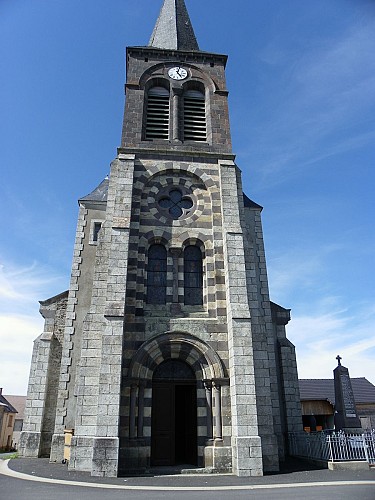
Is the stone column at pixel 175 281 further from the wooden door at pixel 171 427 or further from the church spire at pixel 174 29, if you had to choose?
the church spire at pixel 174 29

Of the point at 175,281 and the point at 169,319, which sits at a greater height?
the point at 175,281

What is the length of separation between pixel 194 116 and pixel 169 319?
939 centimetres

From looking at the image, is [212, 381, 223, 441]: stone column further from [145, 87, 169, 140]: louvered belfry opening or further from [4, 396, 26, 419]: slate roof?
A: [4, 396, 26, 419]: slate roof

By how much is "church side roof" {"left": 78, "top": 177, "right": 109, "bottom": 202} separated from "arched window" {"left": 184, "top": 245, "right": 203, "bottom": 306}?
7.87 meters

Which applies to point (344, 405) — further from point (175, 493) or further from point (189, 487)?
point (175, 493)

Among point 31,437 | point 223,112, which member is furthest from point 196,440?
point 223,112

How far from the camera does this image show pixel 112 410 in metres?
10.7

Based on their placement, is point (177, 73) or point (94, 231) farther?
point (94, 231)

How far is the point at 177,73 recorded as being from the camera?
57.9 feet

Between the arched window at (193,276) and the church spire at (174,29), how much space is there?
1115 centimetres

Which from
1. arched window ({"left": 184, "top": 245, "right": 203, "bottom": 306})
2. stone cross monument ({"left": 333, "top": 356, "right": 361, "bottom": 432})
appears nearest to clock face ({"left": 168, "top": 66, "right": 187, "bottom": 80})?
arched window ({"left": 184, "top": 245, "right": 203, "bottom": 306})

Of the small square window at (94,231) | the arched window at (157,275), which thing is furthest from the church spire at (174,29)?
the arched window at (157,275)

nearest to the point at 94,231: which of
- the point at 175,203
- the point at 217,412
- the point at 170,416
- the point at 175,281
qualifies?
the point at 175,203

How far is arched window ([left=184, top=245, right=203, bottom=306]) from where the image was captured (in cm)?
1342
